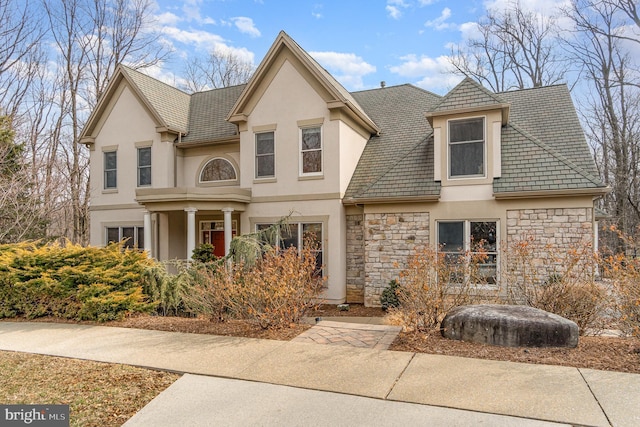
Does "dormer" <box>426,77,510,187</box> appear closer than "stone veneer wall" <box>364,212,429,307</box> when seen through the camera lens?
Yes

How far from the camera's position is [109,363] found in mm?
5445

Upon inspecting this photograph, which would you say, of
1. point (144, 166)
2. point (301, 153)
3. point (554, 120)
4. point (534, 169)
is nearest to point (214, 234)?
point (144, 166)

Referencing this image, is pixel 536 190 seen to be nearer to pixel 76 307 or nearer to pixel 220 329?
pixel 220 329

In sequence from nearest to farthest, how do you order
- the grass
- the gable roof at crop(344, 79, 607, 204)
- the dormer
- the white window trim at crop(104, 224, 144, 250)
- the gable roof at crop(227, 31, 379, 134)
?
the grass, the gable roof at crop(344, 79, 607, 204), the dormer, the gable roof at crop(227, 31, 379, 134), the white window trim at crop(104, 224, 144, 250)

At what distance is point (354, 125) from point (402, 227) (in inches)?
162

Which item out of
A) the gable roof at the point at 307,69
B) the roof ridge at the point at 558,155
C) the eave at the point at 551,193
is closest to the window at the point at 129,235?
the gable roof at the point at 307,69

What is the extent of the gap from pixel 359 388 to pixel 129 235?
13.6 meters

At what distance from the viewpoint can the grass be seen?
404 centimetres

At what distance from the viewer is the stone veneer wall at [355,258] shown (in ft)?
41.0

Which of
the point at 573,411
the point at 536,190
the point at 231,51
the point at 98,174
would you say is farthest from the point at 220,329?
the point at 231,51

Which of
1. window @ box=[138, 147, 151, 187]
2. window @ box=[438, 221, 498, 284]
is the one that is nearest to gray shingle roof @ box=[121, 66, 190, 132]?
window @ box=[138, 147, 151, 187]

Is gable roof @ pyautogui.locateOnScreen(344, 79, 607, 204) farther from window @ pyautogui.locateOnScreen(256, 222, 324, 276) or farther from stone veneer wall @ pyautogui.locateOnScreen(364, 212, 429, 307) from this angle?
window @ pyautogui.locateOnScreen(256, 222, 324, 276)

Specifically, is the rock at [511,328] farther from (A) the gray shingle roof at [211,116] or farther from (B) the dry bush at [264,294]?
(A) the gray shingle roof at [211,116]

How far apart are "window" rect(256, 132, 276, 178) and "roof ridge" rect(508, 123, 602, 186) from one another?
24.7 feet
